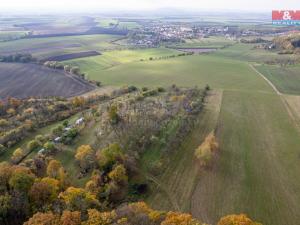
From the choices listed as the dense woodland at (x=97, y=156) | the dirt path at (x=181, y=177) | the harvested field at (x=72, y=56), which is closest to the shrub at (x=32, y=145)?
the dense woodland at (x=97, y=156)

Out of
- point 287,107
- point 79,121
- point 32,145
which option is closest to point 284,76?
point 287,107

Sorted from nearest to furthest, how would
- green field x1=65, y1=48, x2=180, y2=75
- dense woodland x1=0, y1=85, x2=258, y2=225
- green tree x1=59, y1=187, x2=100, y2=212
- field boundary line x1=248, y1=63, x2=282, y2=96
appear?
dense woodland x1=0, y1=85, x2=258, y2=225 < green tree x1=59, y1=187, x2=100, y2=212 < field boundary line x1=248, y1=63, x2=282, y2=96 < green field x1=65, y1=48, x2=180, y2=75

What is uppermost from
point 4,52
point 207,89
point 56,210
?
point 4,52

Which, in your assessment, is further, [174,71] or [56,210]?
[174,71]

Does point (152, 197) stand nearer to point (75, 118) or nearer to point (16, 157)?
point (16, 157)

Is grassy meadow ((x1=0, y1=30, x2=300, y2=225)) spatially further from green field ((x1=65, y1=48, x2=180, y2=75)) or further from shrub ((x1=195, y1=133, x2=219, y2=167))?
green field ((x1=65, y1=48, x2=180, y2=75))

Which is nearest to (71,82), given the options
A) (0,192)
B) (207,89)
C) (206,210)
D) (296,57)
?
(207,89)

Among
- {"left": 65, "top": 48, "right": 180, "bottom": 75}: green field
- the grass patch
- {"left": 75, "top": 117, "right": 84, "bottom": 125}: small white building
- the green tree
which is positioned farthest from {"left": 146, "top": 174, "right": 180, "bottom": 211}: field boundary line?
{"left": 65, "top": 48, "right": 180, "bottom": 75}: green field
